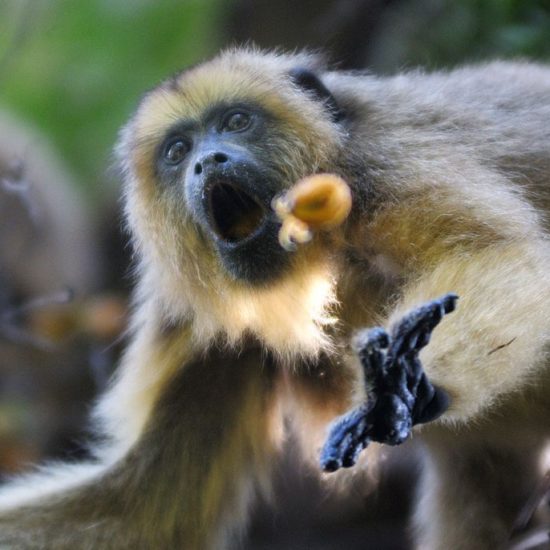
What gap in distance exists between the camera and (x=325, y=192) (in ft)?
10.5

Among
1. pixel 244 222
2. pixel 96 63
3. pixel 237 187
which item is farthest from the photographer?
pixel 96 63

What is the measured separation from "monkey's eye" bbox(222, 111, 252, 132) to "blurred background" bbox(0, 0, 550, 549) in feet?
2.49

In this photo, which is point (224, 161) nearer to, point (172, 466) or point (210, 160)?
point (210, 160)

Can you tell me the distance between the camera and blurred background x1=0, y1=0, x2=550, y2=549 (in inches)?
195

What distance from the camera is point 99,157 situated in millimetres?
7660

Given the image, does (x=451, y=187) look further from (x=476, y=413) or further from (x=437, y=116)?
(x=476, y=413)

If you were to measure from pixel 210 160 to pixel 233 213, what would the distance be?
212 mm

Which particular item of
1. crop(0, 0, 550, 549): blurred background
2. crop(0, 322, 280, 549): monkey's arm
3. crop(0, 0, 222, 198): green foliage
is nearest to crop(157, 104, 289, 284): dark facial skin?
crop(0, 322, 280, 549): monkey's arm

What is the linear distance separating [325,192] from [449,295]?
2.22 feet

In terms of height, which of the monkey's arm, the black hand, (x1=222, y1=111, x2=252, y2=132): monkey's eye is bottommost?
the black hand

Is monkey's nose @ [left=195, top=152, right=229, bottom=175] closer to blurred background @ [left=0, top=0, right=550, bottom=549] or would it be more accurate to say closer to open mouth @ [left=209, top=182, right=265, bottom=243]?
open mouth @ [left=209, top=182, right=265, bottom=243]

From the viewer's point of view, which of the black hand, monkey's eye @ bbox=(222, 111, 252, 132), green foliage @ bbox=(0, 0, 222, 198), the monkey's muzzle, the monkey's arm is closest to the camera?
the black hand

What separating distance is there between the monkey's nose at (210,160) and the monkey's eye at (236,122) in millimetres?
242

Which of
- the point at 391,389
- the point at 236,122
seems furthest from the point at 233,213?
the point at 391,389
